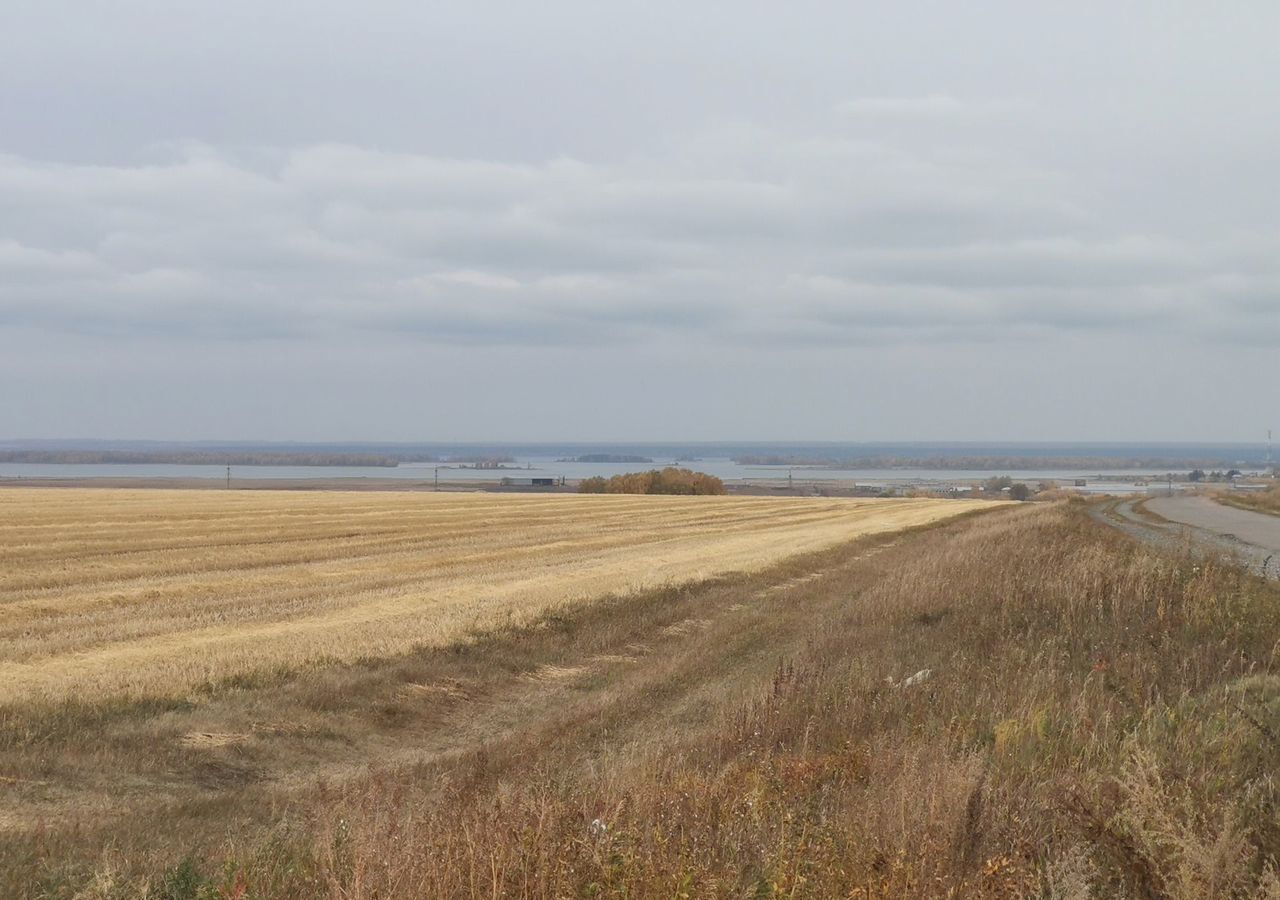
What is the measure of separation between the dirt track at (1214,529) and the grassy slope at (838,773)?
8.12 metres

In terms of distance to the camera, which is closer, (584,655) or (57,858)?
(57,858)

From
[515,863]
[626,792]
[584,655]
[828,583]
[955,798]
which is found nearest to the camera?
[515,863]

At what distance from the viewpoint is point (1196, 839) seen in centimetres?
572

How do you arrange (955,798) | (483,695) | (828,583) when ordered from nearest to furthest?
1. (955,798)
2. (483,695)
3. (828,583)

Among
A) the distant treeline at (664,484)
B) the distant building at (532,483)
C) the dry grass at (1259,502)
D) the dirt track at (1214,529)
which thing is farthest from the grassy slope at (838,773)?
the distant building at (532,483)

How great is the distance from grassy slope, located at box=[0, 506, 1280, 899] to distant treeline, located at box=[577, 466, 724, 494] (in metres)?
94.1

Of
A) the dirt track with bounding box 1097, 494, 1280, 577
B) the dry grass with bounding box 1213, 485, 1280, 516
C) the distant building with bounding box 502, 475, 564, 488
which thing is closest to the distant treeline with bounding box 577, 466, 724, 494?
the distant building with bounding box 502, 475, 564, 488

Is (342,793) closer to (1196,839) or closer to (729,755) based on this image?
(729,755)

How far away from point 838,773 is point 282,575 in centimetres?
2170

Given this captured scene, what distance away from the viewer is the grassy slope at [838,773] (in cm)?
584

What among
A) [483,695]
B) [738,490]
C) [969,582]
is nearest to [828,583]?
[969,582]

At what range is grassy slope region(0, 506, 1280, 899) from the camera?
584 centimetres

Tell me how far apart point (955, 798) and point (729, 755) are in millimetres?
3096

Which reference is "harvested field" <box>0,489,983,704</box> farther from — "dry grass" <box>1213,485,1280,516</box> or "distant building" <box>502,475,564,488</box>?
"distant building" <box>502,475,564,488</box>
